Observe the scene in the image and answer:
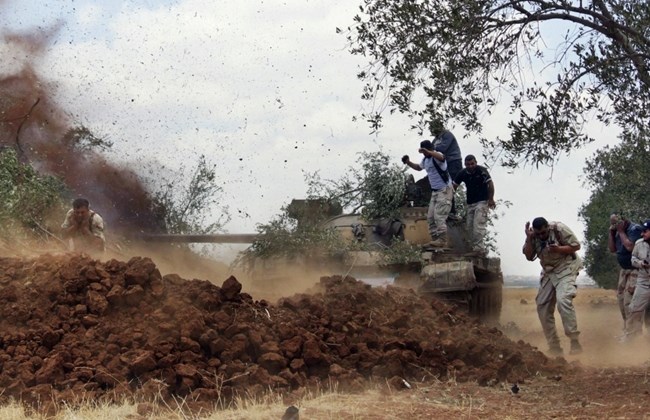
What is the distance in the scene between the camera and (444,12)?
379 inches

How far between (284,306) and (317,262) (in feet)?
14.7

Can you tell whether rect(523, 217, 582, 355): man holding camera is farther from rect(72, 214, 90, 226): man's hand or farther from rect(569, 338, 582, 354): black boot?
rect(72, 214, 90, 226): man's hand

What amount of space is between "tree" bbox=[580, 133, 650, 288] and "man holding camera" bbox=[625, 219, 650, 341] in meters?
2.63

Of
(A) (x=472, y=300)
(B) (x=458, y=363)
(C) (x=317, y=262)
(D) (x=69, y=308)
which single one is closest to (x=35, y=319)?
(D) (x=69, y=308)

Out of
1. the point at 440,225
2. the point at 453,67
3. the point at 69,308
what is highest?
the point at 453,67

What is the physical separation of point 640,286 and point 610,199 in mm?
18228

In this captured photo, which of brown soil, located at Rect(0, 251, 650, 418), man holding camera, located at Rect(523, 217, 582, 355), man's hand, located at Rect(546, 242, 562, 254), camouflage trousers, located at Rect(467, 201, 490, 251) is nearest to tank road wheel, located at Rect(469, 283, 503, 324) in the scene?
camouflage trousers, located at Rect(467, 201, 490, 251)

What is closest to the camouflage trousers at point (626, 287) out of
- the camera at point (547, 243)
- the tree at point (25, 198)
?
the camera at point (547, 243)

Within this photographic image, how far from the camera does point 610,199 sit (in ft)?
99.6

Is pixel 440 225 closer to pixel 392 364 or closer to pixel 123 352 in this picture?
pixel 392 364

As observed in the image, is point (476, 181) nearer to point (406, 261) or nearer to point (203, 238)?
point (406, 261)

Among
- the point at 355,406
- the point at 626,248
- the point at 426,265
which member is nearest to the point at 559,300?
the point at 426,265

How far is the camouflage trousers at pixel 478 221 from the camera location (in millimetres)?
14096

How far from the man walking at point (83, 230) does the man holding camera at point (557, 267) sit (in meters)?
5.92
